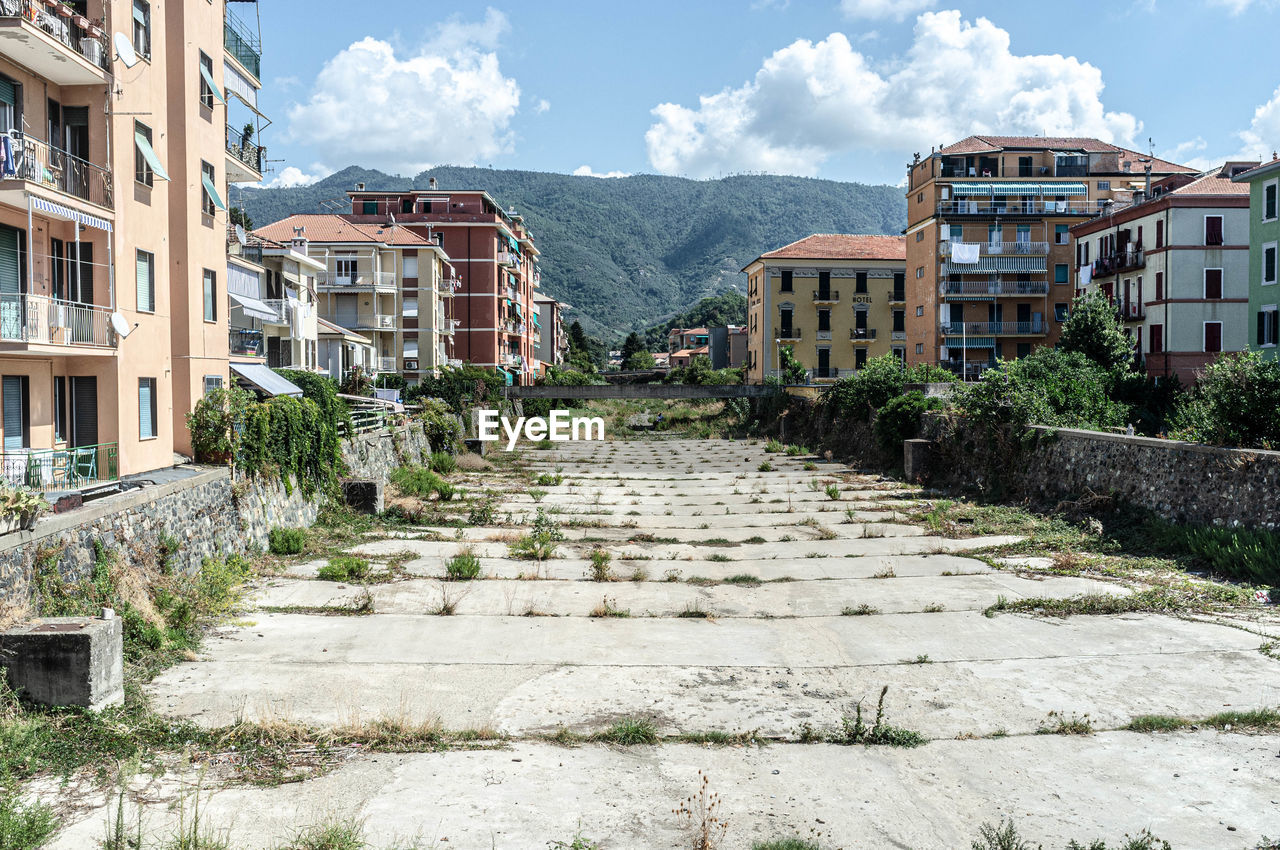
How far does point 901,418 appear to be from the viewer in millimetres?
34438

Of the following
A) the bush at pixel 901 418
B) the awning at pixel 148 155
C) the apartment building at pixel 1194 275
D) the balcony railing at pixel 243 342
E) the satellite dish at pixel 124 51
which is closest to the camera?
the satellite dish at pixel 124 51

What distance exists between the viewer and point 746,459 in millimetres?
43688

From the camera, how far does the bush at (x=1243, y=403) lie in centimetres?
1678

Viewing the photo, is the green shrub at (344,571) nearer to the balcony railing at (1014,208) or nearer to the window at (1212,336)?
the window at (1212,336)

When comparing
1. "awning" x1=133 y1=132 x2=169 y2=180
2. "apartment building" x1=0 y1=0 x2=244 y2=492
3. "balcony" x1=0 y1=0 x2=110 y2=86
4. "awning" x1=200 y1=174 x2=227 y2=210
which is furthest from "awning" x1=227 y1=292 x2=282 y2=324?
"balcony" x1=0 y1=0 x2=110 y2=86

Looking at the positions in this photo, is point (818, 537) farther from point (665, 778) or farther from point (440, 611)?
point (665, 778)

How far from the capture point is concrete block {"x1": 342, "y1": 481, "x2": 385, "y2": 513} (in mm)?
24656

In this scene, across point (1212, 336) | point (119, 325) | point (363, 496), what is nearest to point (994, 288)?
point (1212, 336)

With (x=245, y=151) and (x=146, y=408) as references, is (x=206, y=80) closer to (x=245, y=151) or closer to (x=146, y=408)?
(x=245, y=151)

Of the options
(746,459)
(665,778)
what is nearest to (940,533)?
(665,778)

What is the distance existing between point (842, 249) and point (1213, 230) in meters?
32.3

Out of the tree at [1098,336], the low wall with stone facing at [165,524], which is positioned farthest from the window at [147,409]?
the tree at [1098,336]

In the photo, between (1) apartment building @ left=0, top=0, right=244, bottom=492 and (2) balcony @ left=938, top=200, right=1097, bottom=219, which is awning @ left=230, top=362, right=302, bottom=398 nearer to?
(1) apartment building @ left=0, top=0, right=244, bottom=492

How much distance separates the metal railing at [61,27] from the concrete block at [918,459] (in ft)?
84.1
